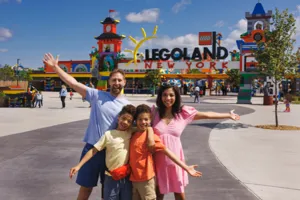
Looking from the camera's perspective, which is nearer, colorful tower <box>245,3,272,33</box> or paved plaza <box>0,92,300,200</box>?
paved plaza <box>0,92,300,200</box>

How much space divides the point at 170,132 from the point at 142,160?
1.46ft

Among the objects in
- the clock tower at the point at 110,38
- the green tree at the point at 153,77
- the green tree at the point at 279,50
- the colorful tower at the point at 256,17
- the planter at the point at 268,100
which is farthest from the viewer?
the clock tower at the point at 110,38

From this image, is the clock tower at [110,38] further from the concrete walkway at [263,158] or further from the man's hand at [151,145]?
the man's hand at [151,145]

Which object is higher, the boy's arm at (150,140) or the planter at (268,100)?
the boy's arm at (150,140)

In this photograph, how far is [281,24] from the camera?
12523 millimetres

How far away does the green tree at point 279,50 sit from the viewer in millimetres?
12500

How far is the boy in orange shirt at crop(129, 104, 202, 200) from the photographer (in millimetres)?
3072

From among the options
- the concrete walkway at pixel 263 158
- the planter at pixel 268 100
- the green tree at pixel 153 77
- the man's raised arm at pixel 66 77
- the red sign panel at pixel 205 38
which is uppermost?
the red sign panel at pixel 205 38

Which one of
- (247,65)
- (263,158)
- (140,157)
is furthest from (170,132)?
(247,65)

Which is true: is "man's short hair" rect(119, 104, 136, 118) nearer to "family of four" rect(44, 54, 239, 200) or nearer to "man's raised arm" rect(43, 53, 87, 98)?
"family of four" rect(44, 54, 239, 200)

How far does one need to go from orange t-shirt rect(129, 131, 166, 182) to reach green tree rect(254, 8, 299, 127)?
10497 millimetres

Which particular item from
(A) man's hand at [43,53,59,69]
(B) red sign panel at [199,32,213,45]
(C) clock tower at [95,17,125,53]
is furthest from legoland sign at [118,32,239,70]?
(A) man's hand at [43,53,59,69]

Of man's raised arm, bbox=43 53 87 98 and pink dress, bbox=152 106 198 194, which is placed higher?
man's raised arm, bbox=43 53 87 98

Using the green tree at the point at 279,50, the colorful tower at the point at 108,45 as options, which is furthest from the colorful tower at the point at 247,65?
the colorful tower at the point at 108,45
